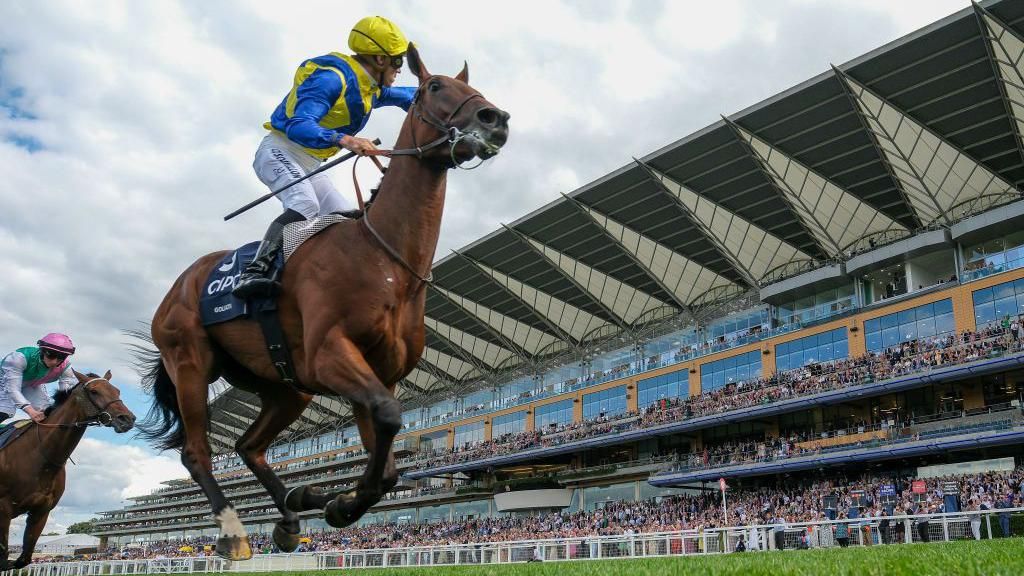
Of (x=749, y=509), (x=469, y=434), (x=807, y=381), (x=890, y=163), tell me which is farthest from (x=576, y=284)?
(x=469, y=434)

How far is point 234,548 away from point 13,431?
527 cm

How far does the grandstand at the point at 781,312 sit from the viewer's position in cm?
3061

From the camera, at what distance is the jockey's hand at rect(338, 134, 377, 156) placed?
453 centimetres

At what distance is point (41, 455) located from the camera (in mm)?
8359

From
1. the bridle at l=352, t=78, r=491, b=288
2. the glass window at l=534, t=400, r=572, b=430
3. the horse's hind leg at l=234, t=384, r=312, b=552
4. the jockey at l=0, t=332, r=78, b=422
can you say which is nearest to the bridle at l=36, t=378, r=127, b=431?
the jockey at l=0, t=332, r=78, b=422

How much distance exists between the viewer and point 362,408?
4430 mm

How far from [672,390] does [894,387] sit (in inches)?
580

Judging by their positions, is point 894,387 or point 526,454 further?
point 526,454

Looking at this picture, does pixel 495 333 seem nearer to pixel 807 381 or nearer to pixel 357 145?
pixel 807 381

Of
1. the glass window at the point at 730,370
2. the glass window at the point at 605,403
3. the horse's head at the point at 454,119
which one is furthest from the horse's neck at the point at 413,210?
the glass window at the point at 605,403

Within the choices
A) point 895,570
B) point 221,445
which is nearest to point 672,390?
point 895,570

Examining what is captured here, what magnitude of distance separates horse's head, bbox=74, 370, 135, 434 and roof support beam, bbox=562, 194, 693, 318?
33.3 metres

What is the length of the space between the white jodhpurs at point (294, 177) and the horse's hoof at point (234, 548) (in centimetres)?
194

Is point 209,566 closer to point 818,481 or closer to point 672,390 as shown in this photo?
point 818,481
